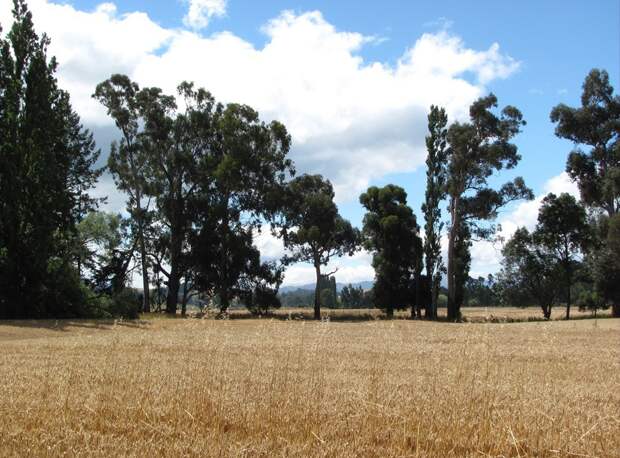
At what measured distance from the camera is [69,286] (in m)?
37.8

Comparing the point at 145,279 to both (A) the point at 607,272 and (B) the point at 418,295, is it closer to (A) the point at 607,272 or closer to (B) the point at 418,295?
(B) the point at 418,295

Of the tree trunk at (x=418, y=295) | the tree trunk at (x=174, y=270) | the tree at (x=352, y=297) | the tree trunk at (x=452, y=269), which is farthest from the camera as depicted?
the tree at (x=352, y=297)

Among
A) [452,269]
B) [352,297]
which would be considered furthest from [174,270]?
[352,297]

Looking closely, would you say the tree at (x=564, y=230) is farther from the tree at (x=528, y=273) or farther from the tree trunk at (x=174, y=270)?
the tree trunk at (x=174, y=270)

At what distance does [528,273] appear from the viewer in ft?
187

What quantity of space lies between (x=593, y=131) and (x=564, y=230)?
31.8 ft

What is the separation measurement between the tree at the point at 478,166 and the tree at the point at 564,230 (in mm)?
6286

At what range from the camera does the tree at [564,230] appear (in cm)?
5472

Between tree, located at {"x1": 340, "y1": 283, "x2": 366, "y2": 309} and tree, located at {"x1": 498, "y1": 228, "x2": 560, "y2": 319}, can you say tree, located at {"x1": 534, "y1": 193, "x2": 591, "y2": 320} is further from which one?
tree, located at {"x1": 340, "y1": 283, "x2": 366, "y2": 309}

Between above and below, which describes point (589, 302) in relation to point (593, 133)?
below

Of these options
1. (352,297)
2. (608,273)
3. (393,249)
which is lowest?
(352,297)

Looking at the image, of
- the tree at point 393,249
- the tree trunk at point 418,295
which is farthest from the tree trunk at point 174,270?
the tree trunk at point 418,295

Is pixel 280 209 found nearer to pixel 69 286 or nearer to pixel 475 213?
pixel 475 213

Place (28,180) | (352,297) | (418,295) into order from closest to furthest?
(28,180), (418,295), (352,297)
